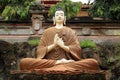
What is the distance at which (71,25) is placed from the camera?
12.0 metres

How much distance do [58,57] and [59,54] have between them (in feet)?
0.19

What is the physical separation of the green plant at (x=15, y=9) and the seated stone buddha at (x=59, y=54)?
124 inches

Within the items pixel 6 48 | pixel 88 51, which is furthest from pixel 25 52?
pixel 88 51

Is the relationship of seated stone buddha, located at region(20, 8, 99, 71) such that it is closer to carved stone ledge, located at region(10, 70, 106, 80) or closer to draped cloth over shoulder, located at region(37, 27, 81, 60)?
draped cloth over shoulder, located at region(37, 27, 81, 60)

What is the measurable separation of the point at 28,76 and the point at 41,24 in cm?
406

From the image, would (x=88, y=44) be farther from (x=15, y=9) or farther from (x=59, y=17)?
(x=15, y=9)

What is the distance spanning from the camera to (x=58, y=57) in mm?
8945

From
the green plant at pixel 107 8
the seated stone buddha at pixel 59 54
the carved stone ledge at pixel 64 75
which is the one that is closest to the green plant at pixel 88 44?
the seated stone buddha at pixel 59 54

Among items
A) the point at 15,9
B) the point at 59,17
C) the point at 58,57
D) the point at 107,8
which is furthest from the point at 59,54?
the point at 15,9

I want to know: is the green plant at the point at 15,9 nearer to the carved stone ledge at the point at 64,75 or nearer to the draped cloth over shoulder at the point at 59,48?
the draped cloth over shoulder at the point at 59,48

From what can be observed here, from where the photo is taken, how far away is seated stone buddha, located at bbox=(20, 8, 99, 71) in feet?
28.2

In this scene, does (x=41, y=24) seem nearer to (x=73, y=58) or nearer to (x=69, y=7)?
(x=69, y=7)

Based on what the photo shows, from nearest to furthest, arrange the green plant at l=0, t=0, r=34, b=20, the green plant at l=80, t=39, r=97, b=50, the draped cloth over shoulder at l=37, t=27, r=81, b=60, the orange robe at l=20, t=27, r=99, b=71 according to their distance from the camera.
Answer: the orange robe at l=20, t=27, r=99, b=71, the draped cloth over shoulder at l=37, t=27, r=81, b=60, the green plant at l=80, t=39, r=97, b=50, the green plant at l=0, t=0, r=34, b=20

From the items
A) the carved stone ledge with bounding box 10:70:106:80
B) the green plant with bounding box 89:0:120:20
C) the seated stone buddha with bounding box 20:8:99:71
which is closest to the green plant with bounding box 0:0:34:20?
the green plant with bounding box 89:0:120:20
